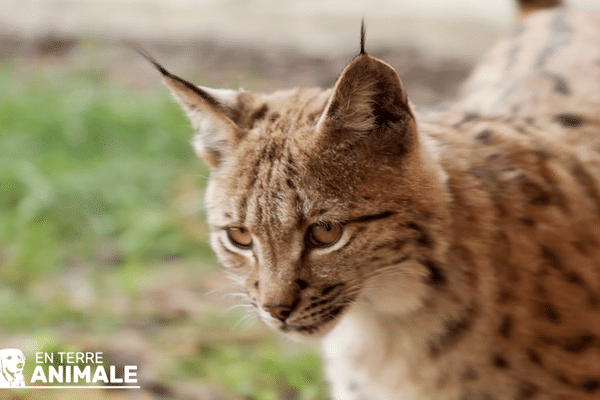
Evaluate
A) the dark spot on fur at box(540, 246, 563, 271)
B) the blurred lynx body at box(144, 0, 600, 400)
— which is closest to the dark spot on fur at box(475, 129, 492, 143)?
the blurred lynx body at box(144, 0, 600, 400)

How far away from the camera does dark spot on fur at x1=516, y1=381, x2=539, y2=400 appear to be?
2268 millimetres

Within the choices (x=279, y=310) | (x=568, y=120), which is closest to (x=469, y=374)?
(x=279, y=310)

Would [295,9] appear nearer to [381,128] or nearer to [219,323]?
[219,323]

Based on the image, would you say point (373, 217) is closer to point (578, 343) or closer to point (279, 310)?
point (279, 310)

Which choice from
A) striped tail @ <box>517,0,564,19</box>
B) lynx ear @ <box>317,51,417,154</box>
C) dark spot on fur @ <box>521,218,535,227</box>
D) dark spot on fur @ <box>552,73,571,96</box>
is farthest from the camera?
striped tail @ <box>517,0,564,19</box>

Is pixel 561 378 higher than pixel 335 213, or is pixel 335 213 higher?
pixel 335 213

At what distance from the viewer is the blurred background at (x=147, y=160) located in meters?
3.42

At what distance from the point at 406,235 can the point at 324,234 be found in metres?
0.26

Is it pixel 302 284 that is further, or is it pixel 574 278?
pixel 574 278

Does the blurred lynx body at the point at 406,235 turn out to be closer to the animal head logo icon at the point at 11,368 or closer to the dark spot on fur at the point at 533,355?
the dark spot on fur at the point at 533,355

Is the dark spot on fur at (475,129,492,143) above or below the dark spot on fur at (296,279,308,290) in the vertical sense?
above

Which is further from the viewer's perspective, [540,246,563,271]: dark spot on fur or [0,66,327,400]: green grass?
[0,66,327,400]: green grass

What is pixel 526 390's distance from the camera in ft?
7.46

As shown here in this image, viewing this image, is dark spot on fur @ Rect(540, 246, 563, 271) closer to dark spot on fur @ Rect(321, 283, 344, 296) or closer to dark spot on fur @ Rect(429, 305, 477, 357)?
dark spot on fur @ Rect(429, 305, 477, 357)
